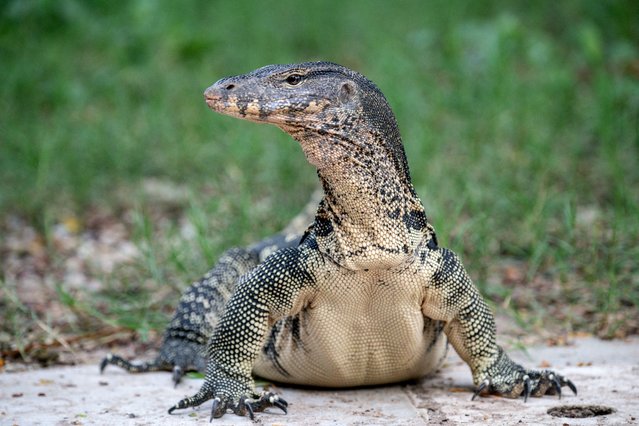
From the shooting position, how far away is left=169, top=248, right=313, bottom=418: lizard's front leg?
13.4 feet

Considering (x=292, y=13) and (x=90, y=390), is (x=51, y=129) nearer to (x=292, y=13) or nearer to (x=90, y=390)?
(x=90, y=390)

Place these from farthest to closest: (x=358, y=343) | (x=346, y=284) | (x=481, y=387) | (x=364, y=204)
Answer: (x=481, y=387) → (x=358, y=343) → (x=346, y=284) → (x=364, y=204)

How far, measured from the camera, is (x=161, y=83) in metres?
10.6

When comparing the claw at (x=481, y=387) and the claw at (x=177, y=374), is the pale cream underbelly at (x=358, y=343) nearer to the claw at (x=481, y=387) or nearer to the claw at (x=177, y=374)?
the claw at (x=481, y=387)

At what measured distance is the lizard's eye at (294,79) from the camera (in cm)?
369

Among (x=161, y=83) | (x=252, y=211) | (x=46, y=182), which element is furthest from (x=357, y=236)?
(x=161, y=83)

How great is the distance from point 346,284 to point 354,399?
0.71m

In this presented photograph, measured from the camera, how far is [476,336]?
4.39 metres

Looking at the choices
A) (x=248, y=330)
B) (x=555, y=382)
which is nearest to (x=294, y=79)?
(x=248, y=330)

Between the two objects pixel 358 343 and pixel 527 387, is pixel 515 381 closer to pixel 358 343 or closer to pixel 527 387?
pixel 527 387

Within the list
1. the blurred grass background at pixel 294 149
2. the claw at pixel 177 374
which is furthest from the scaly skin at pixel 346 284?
the blurred grass background at pixel 294 149

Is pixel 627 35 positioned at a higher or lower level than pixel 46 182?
higher

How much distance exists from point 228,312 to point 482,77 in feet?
18.9

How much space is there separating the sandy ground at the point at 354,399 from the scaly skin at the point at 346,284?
3.6 inches
